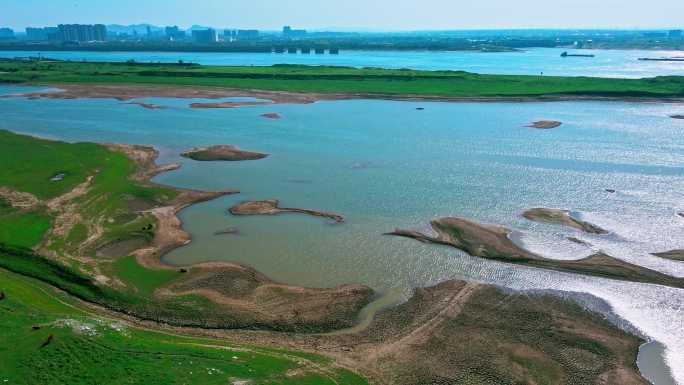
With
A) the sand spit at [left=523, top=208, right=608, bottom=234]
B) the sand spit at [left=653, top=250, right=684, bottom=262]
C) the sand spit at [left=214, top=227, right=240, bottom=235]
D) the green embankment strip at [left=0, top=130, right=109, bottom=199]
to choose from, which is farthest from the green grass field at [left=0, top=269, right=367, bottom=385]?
the sand spit at [left=653, top=250, right=684, bottom=262]

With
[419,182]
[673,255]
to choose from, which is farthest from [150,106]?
[673,255]

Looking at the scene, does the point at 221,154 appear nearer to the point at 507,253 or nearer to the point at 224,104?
the point at 507,253

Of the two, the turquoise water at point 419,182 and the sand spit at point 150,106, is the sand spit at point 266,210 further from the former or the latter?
the sand spit at point 150,106

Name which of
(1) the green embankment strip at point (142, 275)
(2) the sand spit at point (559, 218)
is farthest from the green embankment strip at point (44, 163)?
(2) the sand spit at point (559, 218)

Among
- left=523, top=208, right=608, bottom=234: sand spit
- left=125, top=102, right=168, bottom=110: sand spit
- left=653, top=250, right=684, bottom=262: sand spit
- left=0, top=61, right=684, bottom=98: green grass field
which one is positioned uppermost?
left=0, top=61, right=684, bottom=98: green grass field

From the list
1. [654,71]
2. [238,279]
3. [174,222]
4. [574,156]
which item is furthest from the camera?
[654,71]

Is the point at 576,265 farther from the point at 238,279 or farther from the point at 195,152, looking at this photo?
the point at 195,152

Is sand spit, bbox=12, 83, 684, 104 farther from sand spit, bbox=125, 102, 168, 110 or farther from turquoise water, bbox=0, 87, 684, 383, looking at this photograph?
turquoise water, bbox=0, 87, 684, 383

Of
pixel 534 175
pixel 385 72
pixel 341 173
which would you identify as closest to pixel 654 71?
pixel 385 72
